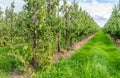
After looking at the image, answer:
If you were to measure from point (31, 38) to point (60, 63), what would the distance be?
20.4ft

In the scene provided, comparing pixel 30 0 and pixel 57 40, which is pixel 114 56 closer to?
pixel 57 40

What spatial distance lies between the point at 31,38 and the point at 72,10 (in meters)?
23.9

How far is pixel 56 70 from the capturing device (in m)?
35.4

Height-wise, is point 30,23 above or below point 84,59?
above

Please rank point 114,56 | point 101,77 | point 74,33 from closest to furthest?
point 101,77 < point 114,56 < point 74,33

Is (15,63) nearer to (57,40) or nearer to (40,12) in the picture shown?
(40,12)

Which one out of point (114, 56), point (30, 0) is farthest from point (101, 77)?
point (114, 56)

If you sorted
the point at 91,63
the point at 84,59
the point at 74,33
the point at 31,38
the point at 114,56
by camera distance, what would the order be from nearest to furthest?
1. the point at 31,38
2. the point at 91,63
3. the point at 84,59
4. the point at 114,56
5. the point at 74,33

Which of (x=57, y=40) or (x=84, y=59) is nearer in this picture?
(x=84, y=59)

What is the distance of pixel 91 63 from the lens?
38250 millimetres

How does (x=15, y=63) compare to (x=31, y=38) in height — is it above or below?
below

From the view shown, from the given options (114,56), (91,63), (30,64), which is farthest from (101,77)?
(114,56)

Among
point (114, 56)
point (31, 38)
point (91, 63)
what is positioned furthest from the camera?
point (114, 56)

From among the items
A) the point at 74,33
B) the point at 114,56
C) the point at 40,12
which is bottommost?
the point at 114,56
